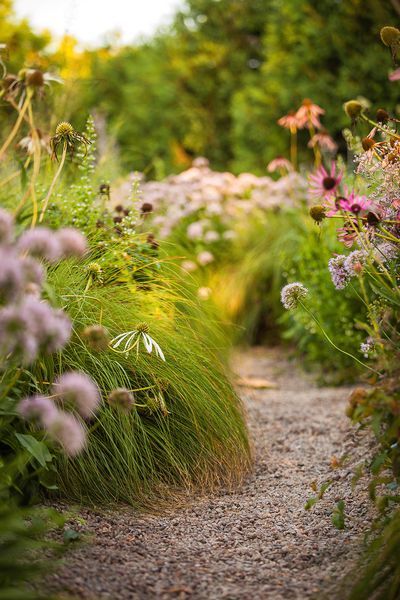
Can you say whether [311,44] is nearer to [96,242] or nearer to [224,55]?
[224,55]

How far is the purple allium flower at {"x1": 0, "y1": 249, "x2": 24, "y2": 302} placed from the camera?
1309 mm

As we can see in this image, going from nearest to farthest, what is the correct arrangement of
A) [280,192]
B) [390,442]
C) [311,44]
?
1. [390,442]
2. [280,192]
3. [311,44]

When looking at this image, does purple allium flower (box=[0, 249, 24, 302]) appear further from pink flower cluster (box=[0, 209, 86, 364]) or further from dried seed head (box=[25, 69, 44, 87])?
dried seed head (box=[25, 69, 44, 87])

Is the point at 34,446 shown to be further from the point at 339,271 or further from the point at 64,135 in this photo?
the point at 339,271

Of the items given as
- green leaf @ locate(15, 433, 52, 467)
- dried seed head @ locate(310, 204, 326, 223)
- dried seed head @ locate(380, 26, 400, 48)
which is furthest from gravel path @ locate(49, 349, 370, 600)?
dried seed head @ locate(380, 26, 400, 48)

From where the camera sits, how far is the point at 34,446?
1843 millimetres

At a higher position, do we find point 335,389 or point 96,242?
point 96,242

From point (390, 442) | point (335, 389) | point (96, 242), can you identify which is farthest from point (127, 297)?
point (335, 389)

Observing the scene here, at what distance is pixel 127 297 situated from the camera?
8.33 ft

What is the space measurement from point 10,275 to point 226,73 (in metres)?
9.01

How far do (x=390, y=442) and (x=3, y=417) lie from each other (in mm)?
1072

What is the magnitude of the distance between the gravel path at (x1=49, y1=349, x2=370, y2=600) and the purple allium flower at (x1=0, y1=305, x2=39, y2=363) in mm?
591

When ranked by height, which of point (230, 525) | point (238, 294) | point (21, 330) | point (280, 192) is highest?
point (280, 192)

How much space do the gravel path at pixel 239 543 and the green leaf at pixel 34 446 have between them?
0.84 feet
